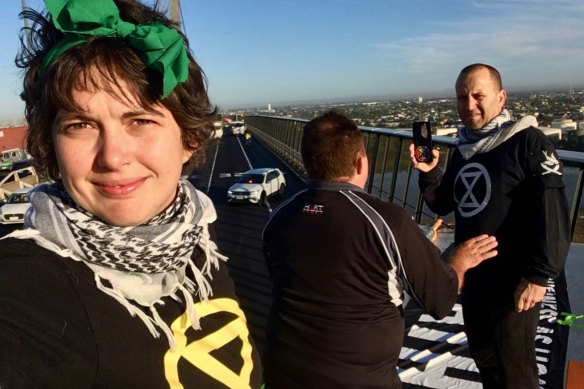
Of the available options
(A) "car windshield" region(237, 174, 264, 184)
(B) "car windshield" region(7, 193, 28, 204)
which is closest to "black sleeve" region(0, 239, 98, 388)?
(A) "car windshield" region(237, 174, 264, 184)

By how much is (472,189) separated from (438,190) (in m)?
0.47

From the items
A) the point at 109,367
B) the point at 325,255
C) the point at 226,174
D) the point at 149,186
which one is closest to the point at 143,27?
the point at 149,186

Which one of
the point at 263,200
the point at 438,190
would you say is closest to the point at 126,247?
the point at 438,190

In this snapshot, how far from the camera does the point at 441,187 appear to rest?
10.9ft

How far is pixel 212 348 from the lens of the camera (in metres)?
1.41

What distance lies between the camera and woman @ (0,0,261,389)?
39.0 inches

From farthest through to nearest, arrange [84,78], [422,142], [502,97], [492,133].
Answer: [422,142] < [502,97] < [492,133] < [84,78]

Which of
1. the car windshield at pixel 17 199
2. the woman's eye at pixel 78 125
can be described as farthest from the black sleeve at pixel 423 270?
the car windshield at pixel 17 199

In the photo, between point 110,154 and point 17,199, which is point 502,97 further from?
point 17,199

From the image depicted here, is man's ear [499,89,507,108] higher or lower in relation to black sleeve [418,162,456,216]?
higher

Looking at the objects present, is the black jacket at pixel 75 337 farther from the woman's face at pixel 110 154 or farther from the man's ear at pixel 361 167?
the man's ear at pixel 361 167

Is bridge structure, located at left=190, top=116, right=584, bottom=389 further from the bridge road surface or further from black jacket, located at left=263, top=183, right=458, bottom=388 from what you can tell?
black jacket, located at left=263, top=183, right=458, bottom=388

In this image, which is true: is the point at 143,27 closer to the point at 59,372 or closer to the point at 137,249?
the point at 137,249

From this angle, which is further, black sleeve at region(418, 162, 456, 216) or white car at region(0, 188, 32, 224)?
white car at region(0, 188, 32, 224)
